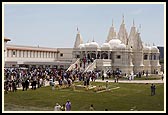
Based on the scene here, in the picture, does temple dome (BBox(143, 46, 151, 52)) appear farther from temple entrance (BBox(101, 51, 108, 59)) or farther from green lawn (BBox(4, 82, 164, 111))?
green lawn (BBox(4, 82, 164, 111))

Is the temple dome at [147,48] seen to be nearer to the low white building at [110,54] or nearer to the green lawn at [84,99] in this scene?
the low white building at [110,54]

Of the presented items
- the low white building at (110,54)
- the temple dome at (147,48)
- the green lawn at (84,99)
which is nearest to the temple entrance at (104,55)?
the low white building at (110,54)

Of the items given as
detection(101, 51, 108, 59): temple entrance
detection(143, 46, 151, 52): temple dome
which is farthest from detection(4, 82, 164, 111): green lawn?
detection(143, 46, 151, 52): temple dome

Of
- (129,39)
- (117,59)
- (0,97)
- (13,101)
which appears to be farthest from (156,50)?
(0,97)

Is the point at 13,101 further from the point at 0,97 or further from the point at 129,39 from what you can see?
the point at 129,39

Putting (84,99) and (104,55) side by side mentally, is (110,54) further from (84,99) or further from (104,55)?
(84,99)

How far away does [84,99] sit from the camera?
19156mm

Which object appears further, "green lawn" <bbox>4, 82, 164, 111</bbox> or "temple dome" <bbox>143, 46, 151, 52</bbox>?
"temple dome" <bbox>143, 46, 151, 52</bbox>

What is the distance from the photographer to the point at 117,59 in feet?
143

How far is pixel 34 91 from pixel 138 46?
26.3m

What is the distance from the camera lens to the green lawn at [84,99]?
655 inches

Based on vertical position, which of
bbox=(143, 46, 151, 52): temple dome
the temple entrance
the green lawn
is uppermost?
bbox=(143, 46, 151, 52): temple dome

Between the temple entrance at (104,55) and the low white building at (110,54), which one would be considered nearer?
the low white building at (110,54)

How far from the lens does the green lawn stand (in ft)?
54.6
